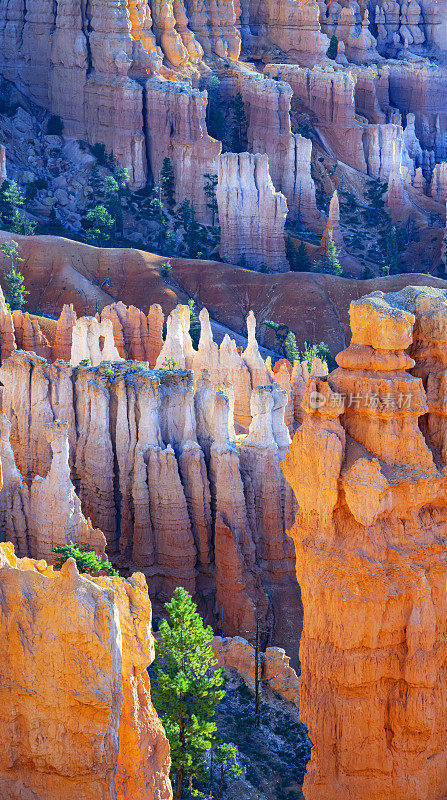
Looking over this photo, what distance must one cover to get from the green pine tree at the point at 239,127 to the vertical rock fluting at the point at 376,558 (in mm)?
78205

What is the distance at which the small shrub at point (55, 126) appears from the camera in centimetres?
9531

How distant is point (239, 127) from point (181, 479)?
214 feet

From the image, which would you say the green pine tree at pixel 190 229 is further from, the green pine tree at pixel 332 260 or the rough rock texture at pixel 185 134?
the green pine tree at pixel 332 260

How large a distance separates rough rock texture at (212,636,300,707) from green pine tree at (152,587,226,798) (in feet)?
10.7

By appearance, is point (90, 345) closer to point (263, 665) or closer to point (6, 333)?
point (6, 333)

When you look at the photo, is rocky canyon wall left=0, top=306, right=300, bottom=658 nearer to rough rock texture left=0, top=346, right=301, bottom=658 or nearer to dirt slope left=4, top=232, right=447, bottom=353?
rough rock texture left=0, top=346, right=301, bottom=658

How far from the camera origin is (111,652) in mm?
18453

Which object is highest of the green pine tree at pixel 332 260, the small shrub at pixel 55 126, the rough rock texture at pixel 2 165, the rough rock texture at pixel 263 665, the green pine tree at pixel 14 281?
the small shrub at pixel 55 126

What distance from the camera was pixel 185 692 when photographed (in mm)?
27812

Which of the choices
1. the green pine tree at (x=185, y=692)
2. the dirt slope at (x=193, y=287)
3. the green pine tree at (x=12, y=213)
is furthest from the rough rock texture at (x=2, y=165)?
the green pine tree at (x=185, y=692)

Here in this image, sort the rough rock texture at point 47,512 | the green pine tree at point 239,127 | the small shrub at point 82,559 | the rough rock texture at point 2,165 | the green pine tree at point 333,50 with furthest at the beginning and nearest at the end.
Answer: the green pine tree at point 333,50
the green pine tree at point 239,127
the rough rock texture at point 2,165
the rough rock texture at point 47,512
the small shrub at point 82,559

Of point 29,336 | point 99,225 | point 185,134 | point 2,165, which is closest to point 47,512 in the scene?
point 29,336

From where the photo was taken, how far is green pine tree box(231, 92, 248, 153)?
99.7 meters

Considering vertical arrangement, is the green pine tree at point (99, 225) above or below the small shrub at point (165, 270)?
above
